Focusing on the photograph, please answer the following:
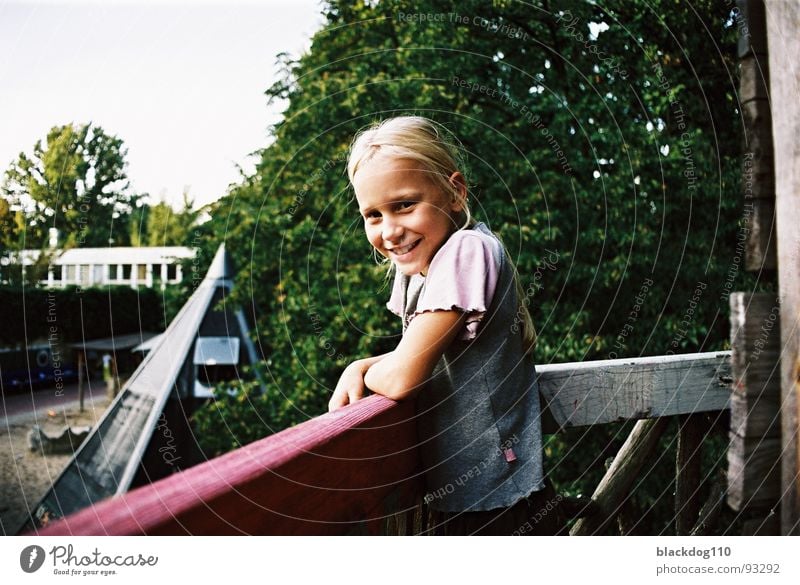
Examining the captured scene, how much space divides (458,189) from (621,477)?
0.53 meters

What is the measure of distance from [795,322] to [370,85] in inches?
45.6

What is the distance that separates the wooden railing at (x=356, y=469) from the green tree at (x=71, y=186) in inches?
24.6

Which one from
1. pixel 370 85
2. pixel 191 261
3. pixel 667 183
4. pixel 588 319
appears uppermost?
pixel 370 85

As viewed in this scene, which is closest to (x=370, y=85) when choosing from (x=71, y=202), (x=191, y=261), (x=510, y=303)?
(x=191, y=261)

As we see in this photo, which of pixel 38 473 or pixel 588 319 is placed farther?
pixel 588 319

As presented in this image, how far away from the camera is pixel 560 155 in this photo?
163 cm

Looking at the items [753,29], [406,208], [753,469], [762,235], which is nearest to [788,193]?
[762,235]

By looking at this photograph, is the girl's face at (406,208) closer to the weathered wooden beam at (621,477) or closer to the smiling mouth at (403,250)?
the smiling mouth at (403,250)

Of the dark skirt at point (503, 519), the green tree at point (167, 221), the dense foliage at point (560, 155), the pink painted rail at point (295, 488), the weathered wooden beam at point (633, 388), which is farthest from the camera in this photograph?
the dense foliage at point (560, 155)

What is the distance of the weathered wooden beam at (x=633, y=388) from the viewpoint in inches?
32.9

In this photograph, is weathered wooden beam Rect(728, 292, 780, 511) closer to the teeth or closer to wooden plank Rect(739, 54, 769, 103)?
wooden plank Rect(739, 54, 769, 103)

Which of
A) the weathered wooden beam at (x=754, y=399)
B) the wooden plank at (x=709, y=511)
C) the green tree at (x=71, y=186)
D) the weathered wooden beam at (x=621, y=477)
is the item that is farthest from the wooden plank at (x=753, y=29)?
the green tree at (x=71, y=186)
